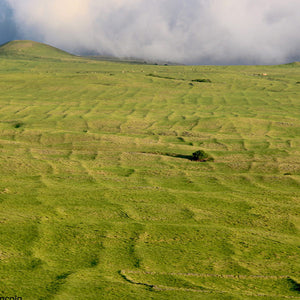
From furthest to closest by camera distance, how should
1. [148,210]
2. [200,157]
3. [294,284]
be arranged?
[200,157]
[148,210]
[294,284]

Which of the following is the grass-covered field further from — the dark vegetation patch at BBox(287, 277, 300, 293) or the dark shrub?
the dark shrub

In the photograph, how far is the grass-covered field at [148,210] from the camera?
2309 cm

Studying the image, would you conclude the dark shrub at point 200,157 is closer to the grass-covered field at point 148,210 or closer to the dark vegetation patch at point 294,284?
the grass-covered field at point 148,210

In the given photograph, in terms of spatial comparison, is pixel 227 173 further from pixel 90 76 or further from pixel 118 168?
pixel 90 76

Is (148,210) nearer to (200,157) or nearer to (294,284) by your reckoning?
(294,284)

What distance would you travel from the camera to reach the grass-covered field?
75.8 ft

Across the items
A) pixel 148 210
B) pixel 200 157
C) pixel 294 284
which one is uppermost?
pixel 200 157

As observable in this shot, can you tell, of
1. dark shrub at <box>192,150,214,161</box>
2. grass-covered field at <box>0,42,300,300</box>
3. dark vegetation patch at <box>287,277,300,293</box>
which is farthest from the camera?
dark shrub at <box>192,150,214,161</box>

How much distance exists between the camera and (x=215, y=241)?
28672 mm

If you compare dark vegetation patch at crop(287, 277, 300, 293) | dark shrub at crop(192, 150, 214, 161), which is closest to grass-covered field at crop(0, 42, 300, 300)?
dark vegetation patch at crop(287, 277, 300, 293)

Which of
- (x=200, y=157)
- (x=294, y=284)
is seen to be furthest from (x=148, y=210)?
(x=200, y=157)

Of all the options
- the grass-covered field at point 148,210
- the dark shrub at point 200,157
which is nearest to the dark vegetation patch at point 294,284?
the grass-covered field at point 148,210

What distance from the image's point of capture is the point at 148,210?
34188 millimetres

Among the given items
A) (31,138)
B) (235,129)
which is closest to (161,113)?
(235,129)
